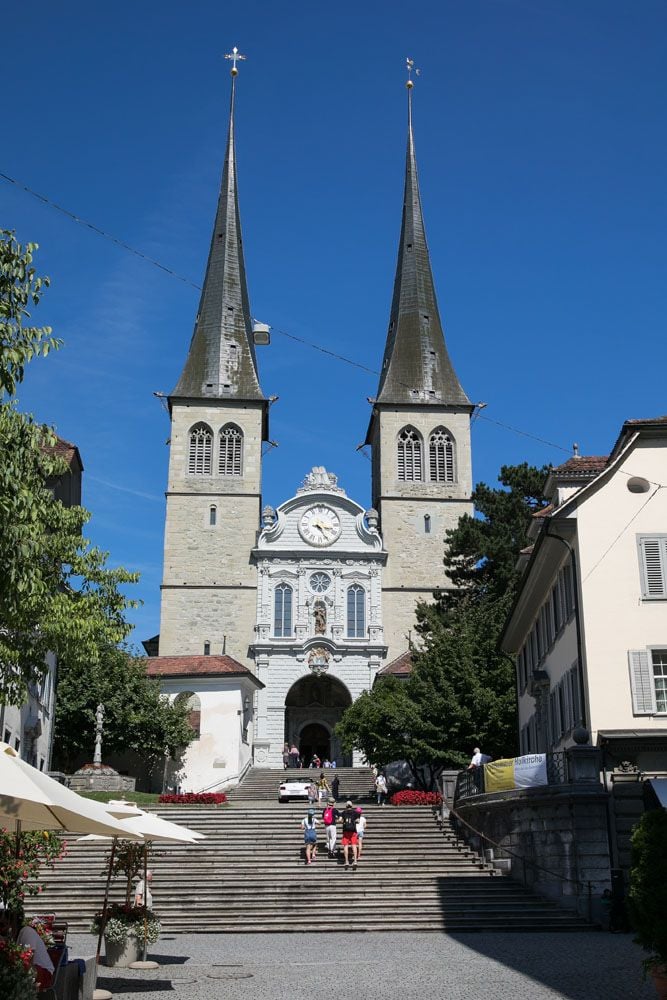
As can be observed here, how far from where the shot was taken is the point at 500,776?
83.4ft

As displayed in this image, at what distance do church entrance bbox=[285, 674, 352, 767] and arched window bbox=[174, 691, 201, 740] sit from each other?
16.6m

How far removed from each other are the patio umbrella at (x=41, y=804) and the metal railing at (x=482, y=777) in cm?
1151

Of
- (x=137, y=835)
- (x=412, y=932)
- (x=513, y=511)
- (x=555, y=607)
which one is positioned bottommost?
(x=412, y=932)

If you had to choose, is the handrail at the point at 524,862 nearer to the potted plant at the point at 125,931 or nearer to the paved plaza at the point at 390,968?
the paved plaza at the point at 390,968

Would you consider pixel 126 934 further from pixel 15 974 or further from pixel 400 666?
pixel 400 666

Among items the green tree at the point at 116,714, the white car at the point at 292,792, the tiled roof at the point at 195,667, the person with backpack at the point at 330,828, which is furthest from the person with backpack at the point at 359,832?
the tiled roof at the point at 195,667

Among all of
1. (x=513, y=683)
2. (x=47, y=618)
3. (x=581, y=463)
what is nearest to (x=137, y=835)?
(x=47, y=618)

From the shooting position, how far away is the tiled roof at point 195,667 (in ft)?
170

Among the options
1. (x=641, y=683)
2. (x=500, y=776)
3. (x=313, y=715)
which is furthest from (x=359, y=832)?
(x=313, y=715)

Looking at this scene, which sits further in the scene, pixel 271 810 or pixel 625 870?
pixel 271 810

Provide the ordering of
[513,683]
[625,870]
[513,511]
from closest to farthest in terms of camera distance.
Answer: [625,870], [513,683], [513,511]

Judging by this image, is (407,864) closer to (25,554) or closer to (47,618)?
(47,618)

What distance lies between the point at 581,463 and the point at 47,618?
1602 centimetres

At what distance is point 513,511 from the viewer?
57.4 m
